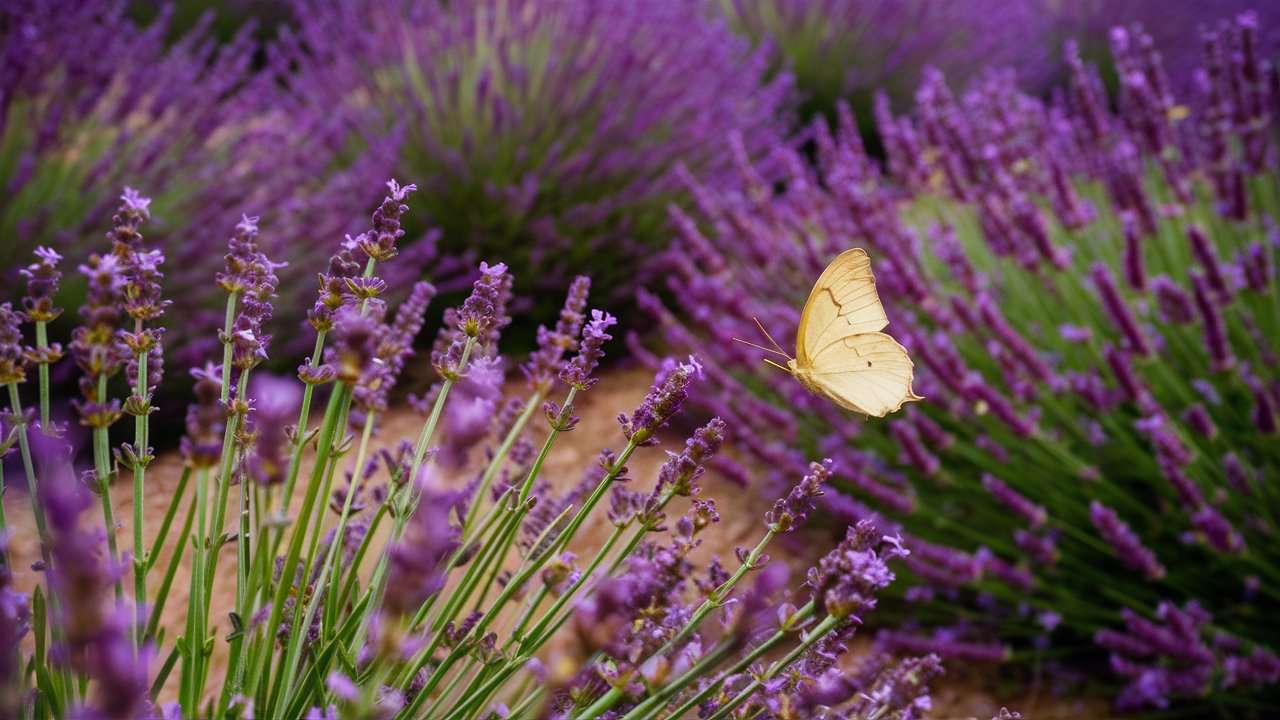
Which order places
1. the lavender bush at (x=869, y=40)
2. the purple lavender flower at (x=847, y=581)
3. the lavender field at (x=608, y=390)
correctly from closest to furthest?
the purple lavender flower at (x=847, y=581), the lavender field at (x=608, y=390), the lavender bush at (x=869, y=40)

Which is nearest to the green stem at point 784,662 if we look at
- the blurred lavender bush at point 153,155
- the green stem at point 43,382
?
the green stem at point 43,382

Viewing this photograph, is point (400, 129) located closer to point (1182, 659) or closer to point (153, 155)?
point (153, 155)

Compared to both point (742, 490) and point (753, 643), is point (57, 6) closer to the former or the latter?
point (742, 490)

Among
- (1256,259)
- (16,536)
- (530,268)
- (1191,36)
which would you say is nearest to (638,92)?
(530,268)

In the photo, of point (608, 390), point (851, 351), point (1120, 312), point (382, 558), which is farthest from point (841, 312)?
point (608, 390)

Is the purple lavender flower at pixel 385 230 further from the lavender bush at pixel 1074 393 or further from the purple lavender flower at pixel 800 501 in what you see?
the lavender bush at pixel 1074 393

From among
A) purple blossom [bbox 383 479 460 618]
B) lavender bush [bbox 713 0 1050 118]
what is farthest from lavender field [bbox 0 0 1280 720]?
lavender bush [bbox 713 0 1050 118]
